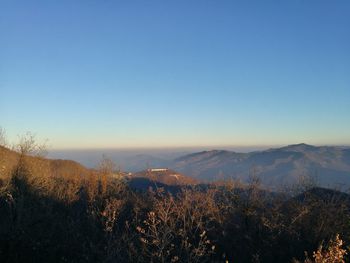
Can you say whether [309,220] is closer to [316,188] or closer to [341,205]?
[341,205]

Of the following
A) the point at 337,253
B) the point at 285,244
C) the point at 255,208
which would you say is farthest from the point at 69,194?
the point at 337,253

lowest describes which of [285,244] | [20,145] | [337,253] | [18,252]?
[285,244]

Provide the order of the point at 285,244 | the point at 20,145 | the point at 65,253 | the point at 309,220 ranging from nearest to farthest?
the point at 65,253 → the point at 285,244 → the point at 309,220 → the point at 20,145

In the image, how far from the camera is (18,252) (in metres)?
18.1

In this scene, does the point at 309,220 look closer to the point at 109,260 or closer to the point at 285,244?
the point at 285,244

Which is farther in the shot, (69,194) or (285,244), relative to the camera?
(69,194)

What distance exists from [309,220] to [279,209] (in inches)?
92.1

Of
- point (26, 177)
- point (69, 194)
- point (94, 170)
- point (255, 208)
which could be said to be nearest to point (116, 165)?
point (94, 170)

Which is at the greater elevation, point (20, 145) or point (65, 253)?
point (20, 145)

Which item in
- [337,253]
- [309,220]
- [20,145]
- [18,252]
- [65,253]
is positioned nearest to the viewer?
[337,253]

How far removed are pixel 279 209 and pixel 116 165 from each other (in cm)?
1877

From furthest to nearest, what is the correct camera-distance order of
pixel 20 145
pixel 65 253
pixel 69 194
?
pixel 69 194 → pixel 20 145 → pixel 65 253

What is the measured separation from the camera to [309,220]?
29.3m

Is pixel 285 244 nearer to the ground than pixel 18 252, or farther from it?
nearer to the ground
